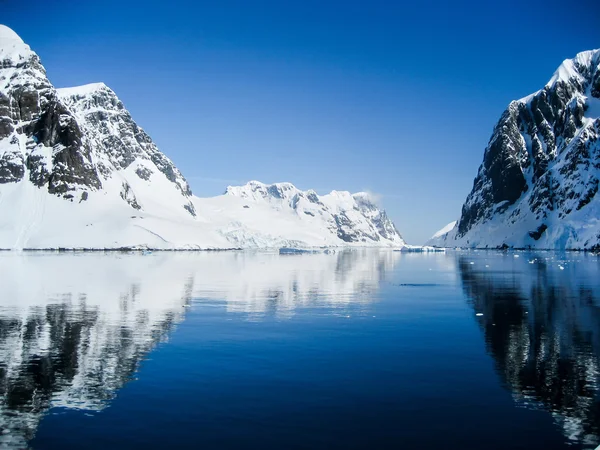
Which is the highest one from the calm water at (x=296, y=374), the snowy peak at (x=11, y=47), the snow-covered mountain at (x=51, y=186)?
the snowy peak at (x=11, y=47)

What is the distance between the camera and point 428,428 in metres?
14.4

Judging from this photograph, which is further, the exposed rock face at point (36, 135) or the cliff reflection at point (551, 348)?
the exposed rock face at point (36, 135)

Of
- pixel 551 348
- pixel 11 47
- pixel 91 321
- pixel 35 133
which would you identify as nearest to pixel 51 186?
pixel 35 133

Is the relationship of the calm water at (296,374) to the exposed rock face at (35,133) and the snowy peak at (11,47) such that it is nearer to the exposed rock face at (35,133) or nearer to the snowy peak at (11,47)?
Answer: the exposed rock face at (35,133)

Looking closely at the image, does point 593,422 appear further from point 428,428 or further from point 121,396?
point 121,396

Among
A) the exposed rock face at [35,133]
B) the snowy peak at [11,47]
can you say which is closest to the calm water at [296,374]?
the exposed rock face at [35,133]

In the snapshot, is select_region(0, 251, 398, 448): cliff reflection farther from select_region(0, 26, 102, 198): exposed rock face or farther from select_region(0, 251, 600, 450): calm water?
select_region(0, 26, 102, 198): exposed rock face

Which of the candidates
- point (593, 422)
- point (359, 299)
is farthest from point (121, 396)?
point (359, 299)

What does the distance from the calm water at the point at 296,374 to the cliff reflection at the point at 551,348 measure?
8 cm

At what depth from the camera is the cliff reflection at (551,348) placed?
16156 millimetres

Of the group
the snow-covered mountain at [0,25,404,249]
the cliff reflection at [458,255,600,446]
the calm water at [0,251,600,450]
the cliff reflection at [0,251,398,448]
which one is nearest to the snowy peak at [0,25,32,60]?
the snow-covered mountain at [0,25,404,249]

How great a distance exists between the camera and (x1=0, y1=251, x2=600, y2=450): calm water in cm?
1405

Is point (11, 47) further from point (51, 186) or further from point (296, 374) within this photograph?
point (296, 374)

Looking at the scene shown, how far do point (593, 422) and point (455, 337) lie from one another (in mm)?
12450
